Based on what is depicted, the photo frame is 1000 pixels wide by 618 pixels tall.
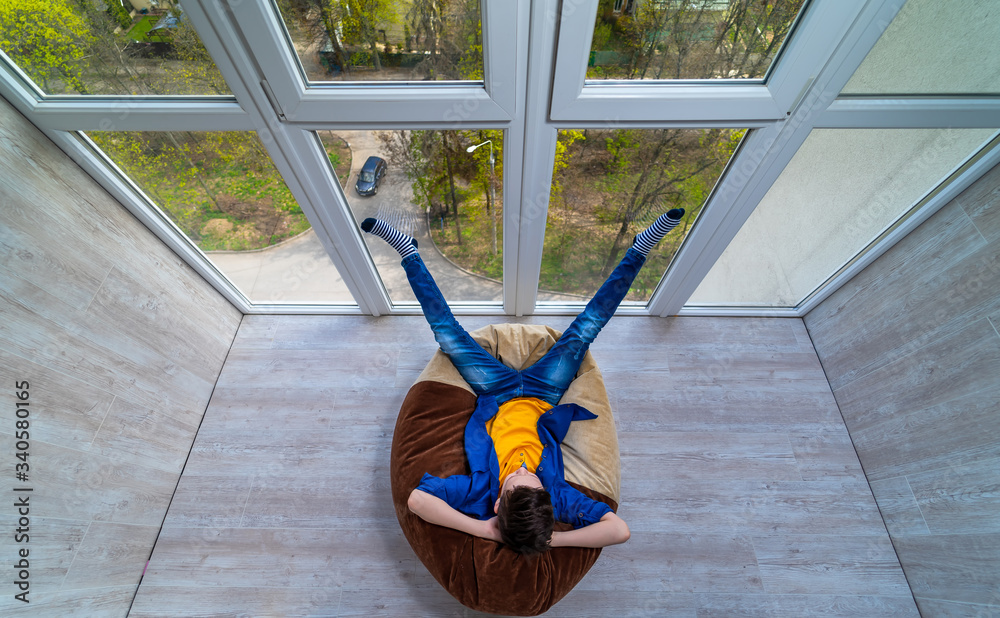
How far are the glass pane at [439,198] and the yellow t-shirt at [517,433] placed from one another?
76cm

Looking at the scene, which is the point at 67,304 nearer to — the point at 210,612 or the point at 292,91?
the point at 292,91

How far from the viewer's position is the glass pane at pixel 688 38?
1.31 metres

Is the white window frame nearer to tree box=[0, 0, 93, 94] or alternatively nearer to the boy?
tree box=[0, 0, 93, 94]

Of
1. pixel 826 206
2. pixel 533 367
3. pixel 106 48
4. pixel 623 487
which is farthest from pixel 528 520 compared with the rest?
pixel 106 48

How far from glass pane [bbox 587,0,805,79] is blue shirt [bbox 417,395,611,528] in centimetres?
127

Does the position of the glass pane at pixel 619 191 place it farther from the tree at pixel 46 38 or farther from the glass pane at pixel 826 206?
the tree at pixel 46 38

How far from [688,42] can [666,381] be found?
1.60m

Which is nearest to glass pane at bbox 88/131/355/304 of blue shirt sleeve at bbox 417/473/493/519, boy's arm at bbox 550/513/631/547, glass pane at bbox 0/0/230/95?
glass pane at bbox 0/0/230/95

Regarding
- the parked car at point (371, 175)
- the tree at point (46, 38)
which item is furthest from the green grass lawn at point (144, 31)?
the parked car at point (371, 175)

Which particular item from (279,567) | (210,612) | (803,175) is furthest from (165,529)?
(803,175)

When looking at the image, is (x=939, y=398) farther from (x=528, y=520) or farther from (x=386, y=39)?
(x=386, y=39)

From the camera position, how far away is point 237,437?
2232 mm

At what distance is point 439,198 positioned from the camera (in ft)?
6.61

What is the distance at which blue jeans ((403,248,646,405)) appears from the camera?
193 cm
